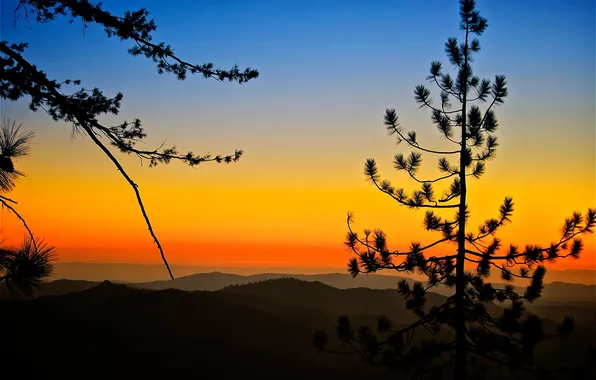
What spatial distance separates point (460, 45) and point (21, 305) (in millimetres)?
13123

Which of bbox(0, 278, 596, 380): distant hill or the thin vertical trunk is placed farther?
bbox(0, 278, 596, 380): distant hill

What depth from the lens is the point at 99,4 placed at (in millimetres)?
5875

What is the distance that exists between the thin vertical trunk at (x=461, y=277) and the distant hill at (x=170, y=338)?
604 centimetres

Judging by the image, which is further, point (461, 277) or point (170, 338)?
point (170, 338)

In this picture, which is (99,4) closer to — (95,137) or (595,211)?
(95,137)

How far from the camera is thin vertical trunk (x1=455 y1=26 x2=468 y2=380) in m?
8.09

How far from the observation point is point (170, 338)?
13781mm

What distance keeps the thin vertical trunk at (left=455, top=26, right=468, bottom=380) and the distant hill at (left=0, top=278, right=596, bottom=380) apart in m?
6.04

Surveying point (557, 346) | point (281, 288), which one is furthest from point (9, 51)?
point (557, 346)

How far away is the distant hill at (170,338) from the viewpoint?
11.9 metres

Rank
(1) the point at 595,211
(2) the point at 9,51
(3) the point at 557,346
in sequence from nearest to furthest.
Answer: (2) the point at 9,51, (1) the point at 595,211, (3) the point at 557,346

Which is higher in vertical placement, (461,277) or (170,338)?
(461,277)

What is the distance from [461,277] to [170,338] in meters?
8.57

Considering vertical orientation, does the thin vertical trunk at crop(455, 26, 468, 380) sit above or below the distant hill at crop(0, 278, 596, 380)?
above
